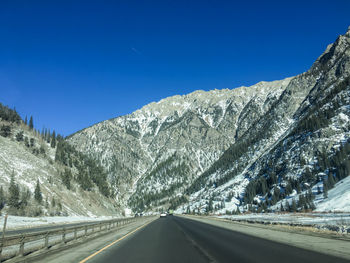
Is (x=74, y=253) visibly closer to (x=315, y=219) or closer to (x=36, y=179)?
(x=315, y=219)

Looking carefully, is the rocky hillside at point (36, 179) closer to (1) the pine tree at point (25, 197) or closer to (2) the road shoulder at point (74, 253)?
(1) the pine tree at point (25, 197)

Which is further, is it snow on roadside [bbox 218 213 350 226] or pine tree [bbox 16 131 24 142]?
pine tree [bbox 16 131 24 142]

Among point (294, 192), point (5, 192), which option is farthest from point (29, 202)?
point (294, 192)

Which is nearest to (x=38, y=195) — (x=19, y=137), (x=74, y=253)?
(x=19, y=137)

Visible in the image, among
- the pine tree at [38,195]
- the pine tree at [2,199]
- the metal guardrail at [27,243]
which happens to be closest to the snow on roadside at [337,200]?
the metal guardrail at [27,243]

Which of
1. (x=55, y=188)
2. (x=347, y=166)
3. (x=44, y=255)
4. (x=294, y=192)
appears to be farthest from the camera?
(x=294, y=192)

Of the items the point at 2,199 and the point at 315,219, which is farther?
the point at 2,199

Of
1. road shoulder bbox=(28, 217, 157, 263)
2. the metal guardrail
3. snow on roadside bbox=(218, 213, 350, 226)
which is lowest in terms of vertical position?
snow on roadside bbox=(218, 213, 350, 226)

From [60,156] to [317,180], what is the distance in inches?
4383

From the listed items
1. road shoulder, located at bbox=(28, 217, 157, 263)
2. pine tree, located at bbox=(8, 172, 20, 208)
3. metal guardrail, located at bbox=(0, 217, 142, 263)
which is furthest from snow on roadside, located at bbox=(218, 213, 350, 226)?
pine tree, located at bbox=(8, 172, 20, 208)

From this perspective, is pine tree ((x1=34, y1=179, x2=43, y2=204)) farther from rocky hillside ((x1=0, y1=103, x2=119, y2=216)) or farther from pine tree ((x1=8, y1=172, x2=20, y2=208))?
pine tree ((x1=8, y1=172, x2=20, y2=208))

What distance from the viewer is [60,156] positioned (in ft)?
415

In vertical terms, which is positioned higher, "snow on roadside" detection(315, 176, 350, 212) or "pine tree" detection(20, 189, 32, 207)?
"pine tree" detection(20, 189, 32, 207)

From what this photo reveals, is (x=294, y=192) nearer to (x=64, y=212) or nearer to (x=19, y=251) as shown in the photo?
(x=64, y=212)
